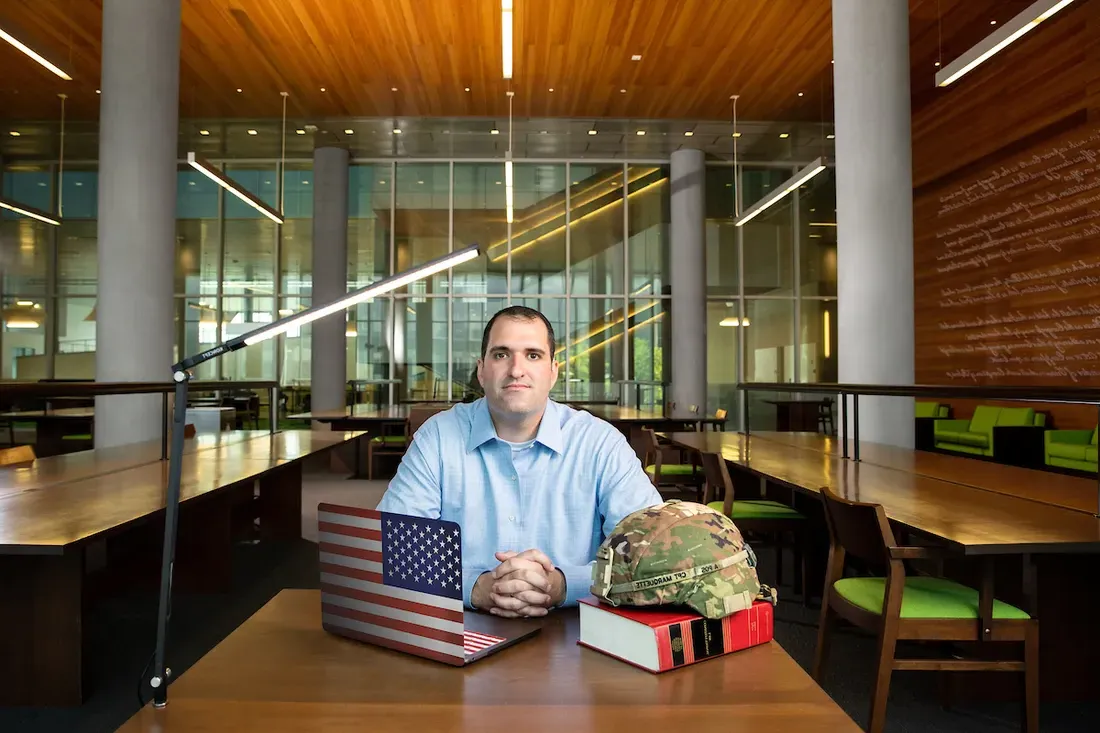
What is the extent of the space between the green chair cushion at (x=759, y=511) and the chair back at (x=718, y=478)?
58 millimetres

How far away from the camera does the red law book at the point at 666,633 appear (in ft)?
3.79

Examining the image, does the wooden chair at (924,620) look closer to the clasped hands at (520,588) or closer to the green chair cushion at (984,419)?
the clasped hands at (520,588)

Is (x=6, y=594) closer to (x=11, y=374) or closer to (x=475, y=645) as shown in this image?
(x=475, y=645)

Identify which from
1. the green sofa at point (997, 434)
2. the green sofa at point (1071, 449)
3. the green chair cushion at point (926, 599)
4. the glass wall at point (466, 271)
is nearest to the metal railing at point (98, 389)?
the green chair cushion at point (926, 599)

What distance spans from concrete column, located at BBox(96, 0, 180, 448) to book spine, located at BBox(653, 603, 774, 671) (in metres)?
5.84

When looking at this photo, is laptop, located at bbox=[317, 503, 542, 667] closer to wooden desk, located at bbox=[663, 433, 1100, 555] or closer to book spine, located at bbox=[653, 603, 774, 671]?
book spine, located at bbox=[653, 603, 774, 671]

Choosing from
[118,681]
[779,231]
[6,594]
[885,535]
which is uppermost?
[779,231]

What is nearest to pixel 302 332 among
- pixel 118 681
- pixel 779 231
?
pixel 779 231

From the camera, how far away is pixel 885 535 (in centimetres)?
240

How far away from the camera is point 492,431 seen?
6.00 feet

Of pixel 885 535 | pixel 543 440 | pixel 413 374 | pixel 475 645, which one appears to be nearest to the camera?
pixel 475 645

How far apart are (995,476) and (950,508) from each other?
0.98m

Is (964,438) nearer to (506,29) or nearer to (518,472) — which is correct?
(506,29)

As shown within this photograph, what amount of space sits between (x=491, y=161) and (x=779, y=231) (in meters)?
5.02
